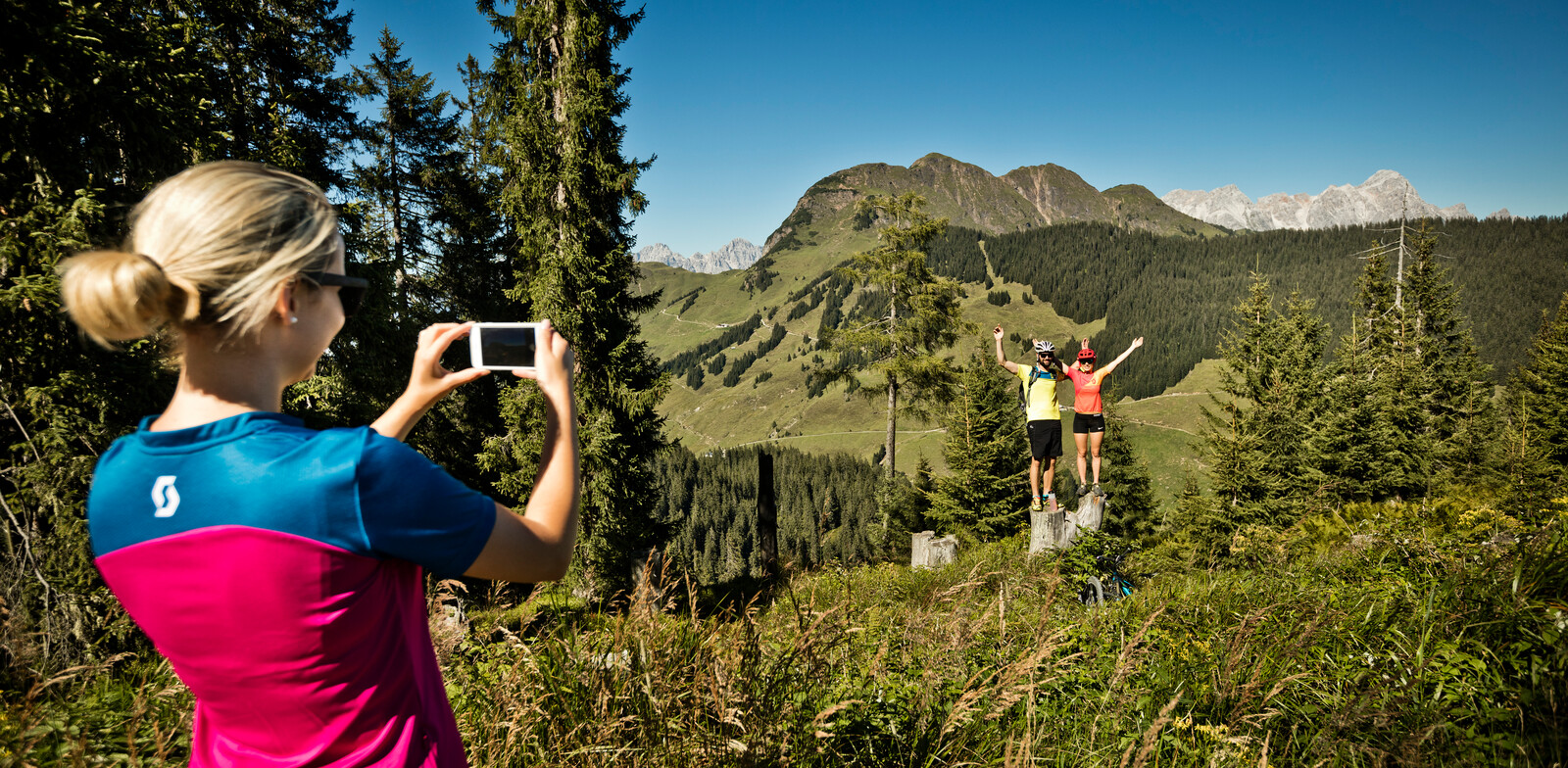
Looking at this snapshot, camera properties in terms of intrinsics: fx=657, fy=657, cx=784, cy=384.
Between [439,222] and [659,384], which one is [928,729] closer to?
[659,384]

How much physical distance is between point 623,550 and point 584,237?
6438mm

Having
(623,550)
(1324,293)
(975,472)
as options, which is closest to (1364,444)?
(975,472)

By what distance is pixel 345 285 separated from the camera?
133 cm

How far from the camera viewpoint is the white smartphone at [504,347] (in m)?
1.58

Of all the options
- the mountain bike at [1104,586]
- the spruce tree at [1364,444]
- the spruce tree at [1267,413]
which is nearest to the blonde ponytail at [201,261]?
the mountain bike at [1104,586]

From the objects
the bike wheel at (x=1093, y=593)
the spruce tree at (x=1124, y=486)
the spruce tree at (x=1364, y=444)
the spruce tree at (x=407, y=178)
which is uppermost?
the spruce tree at (x=407, y=178)

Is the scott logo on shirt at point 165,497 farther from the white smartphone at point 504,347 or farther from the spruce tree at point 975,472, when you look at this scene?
the spruce tree at point 975,472

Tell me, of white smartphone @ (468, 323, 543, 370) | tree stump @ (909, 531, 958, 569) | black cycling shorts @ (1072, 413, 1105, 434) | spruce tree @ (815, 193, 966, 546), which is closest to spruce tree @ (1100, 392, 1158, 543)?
spruce tree @ (815, 193, 966, 546)

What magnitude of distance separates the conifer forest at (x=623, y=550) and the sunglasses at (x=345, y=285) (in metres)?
1.59

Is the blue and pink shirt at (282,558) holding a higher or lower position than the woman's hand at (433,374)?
lower

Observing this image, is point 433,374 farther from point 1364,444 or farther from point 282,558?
point 1364,444

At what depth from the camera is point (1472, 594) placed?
347 cm

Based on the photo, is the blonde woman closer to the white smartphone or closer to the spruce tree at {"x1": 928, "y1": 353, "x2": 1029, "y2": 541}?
the white smartphone

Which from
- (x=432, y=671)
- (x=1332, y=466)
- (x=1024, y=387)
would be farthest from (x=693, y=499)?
(x=432, y=671)
